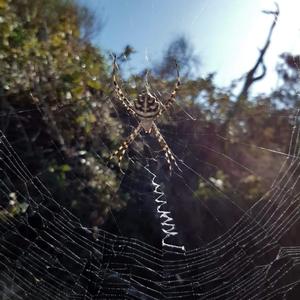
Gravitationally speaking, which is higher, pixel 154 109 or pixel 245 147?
pixel 245 147

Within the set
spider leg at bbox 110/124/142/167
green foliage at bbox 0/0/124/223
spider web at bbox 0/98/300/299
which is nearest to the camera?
spider web at bbox 0/98/300/299


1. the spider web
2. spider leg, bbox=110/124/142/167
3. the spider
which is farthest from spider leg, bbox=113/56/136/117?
the spider web

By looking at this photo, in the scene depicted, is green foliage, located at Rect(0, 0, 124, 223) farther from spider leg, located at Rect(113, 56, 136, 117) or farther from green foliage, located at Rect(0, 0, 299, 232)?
spider leg, located at Rect(113, 56, 136, 117)

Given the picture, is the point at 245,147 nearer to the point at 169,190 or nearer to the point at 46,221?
the point at 169,190

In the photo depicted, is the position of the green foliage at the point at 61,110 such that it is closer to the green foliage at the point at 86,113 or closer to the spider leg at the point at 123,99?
the green foliage at the point at 86,113

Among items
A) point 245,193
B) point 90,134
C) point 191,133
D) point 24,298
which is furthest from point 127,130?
point 24,298

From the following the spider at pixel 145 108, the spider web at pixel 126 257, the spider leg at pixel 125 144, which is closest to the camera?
the spider web at pixel 126 257

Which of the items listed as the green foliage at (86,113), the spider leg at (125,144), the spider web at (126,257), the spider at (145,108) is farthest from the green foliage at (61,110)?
the spider at (145,108)

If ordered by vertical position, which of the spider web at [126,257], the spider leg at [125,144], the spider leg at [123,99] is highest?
the spider leg at [123,99]

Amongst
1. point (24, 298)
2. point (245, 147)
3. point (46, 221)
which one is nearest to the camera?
point (24, 298)
